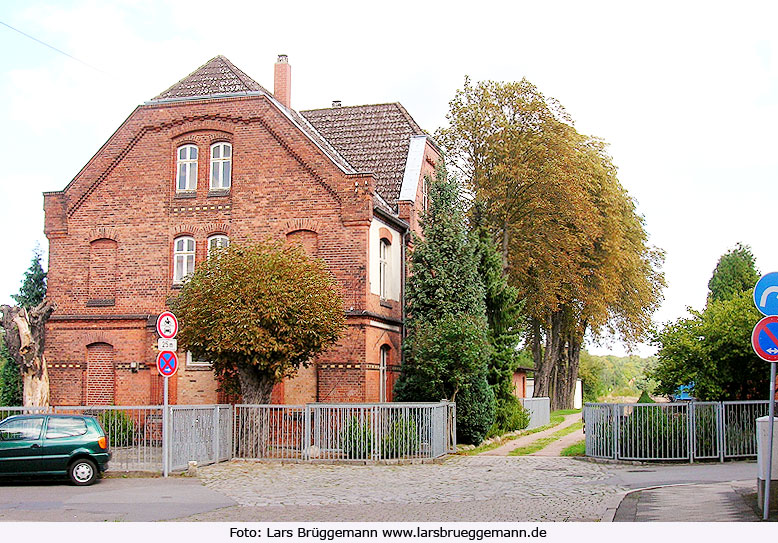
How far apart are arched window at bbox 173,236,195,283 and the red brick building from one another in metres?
0.03

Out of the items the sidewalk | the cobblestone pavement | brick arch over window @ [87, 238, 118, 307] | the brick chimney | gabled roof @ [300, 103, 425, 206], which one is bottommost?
the cobblestone pavement

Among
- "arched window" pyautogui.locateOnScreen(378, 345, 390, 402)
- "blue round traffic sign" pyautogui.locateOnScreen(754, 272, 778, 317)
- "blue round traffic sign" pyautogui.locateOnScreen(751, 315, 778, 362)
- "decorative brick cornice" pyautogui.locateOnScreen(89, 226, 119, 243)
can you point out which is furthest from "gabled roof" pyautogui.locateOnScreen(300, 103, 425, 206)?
"blue round traffic sign" pyautogui.locateOnScreen(751, 315, 778, 362)

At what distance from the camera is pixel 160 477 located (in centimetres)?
1880

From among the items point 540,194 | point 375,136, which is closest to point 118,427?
point 375,136

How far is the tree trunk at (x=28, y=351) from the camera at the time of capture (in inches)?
1089

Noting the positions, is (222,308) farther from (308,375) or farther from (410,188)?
(410,188)

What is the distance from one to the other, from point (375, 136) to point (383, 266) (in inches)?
335

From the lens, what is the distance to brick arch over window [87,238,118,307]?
28688 millimetres

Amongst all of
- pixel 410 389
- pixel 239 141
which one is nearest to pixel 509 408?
pixel 410 389

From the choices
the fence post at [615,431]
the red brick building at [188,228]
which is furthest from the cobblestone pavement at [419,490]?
the red brick building at [188,228]

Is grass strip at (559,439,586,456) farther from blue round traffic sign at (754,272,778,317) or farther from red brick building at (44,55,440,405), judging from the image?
blue round traffic sign at (754,272,778,317)

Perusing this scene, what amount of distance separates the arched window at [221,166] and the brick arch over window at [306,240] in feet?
9.48

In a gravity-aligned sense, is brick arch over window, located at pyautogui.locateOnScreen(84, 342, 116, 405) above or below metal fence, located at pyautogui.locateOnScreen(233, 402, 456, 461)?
above

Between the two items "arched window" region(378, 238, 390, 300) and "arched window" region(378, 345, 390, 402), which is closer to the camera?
"arched window" region(378, 345, 390, 402)
